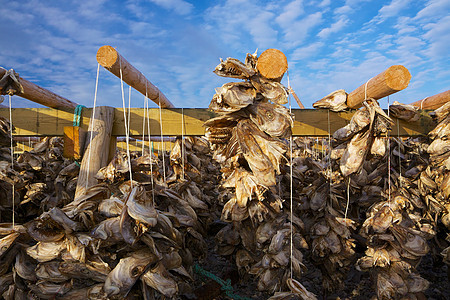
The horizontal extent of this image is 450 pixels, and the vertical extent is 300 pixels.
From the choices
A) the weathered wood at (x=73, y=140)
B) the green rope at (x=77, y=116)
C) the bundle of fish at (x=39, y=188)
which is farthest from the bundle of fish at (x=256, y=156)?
the bundle of fish at (x=39, y=188)

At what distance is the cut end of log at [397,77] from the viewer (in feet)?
6.58

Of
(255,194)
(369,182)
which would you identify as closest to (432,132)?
(369,182)

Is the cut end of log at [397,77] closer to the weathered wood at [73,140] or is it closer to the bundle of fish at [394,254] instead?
the bundle of fish at [394,254]

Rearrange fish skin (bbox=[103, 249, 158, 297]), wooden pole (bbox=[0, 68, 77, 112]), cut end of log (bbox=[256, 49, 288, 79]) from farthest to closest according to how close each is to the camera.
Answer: wooden pole (bbox=[0, 68, 77, 112])
cut end of log (bbox=[256, 49, 288, 79])
fish skin (bbox=[103, 249, 158, 297])

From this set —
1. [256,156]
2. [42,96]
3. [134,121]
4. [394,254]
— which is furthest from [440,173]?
[42,96]

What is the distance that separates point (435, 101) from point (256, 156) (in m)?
2.65

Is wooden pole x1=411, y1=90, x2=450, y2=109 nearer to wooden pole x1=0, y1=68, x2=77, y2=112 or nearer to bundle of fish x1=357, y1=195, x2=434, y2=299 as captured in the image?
bundle of fish x1=357, y1=195, x2=434, y2=299

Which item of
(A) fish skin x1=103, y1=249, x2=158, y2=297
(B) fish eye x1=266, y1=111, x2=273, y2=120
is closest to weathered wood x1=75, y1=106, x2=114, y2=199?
(A) fish skin x1=103, y1=249, x2=158, y2=297

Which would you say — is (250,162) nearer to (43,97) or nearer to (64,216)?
(64,216)

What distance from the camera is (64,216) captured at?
1.56m

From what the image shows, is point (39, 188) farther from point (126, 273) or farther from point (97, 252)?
point (126, 273)

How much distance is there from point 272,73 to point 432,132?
214cm

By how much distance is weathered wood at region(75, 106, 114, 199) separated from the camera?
106 inches

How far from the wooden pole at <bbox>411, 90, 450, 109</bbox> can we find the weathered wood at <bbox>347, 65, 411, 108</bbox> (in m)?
1.40
